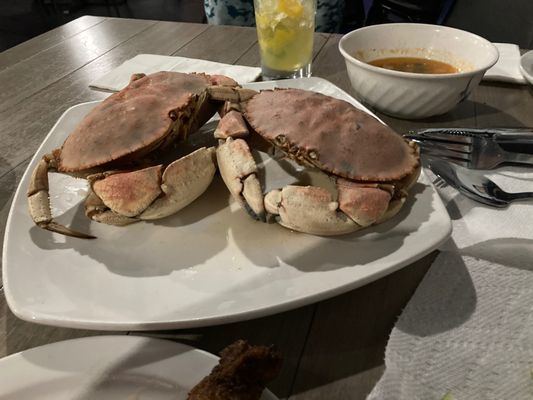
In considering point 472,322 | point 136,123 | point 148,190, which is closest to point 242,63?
point 136,123

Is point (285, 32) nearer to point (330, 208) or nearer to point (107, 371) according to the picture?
point (330, 208)

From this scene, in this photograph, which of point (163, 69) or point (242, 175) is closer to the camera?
point (242, 175)

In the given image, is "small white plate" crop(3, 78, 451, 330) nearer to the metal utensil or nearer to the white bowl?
the metal utensil

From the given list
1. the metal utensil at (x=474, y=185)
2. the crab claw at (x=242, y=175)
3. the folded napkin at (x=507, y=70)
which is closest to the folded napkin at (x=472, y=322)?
the metal utensil at (x=474, y=185)

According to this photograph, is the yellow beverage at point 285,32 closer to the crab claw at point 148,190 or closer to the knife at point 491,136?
the knife at point 491,136

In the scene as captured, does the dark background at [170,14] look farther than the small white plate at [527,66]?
Yes

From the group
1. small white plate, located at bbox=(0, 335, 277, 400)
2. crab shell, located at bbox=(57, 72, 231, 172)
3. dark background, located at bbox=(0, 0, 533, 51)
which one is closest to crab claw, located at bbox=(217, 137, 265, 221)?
crab shell, located at bbox=(57, 72, 231, 172)

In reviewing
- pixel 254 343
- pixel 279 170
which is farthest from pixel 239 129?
pixel 254 343
